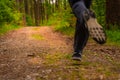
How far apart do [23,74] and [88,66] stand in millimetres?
1078

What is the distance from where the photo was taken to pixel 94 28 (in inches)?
162

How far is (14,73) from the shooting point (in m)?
4.71

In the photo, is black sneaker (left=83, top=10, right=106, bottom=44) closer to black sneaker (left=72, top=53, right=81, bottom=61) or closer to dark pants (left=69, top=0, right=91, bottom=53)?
dark pants (left=69, top=0, right=91, bottom=53)

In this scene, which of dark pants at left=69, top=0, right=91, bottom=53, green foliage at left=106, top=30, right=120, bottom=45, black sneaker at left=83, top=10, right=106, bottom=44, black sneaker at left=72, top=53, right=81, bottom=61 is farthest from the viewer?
green foliage at left=106, top=30, right=120, bottom=45

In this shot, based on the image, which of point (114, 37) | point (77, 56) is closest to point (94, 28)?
point (77, 56)

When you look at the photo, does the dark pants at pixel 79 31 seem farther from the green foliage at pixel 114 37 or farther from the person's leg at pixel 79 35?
the green foliage at pixel 114 37

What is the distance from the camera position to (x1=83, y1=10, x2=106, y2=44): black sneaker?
404cm

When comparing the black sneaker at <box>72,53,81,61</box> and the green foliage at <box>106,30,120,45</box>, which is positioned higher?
the black sneaker at <box>72,53,81,61</box>

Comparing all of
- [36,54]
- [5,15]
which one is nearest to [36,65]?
[36,54]

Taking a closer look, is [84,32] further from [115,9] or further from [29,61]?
[115,9]

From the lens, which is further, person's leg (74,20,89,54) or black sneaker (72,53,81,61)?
black sneaker (72,53,81,61)

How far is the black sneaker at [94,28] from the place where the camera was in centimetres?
404

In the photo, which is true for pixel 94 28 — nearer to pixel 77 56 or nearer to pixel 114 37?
pixel 77 56

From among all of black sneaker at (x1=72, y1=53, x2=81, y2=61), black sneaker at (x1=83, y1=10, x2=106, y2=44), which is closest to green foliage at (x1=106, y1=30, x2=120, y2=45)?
black sneaker at (x1=72, y1=53, x2=81, y2=61)
